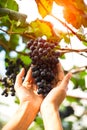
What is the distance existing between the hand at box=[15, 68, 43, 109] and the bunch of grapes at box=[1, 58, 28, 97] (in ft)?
0.21

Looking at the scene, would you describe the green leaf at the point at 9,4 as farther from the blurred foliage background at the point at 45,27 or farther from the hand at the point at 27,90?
the hand at the point at 27,90

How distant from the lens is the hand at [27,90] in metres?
1.35

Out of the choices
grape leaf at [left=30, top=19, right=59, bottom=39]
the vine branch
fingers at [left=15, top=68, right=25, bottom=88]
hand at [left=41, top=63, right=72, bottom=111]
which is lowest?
hand at [left=41, top=63, right=72, bottom=111]

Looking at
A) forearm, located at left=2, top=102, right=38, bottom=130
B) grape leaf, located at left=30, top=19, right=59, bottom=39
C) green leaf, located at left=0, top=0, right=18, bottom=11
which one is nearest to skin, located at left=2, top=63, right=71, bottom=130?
forearm, located at left=2, top=102, right=38, bottom=130

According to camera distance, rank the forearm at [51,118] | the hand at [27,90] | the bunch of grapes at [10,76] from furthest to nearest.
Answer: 1. the bunch of grapes at [10,76]
2. the hand at [27,90]
3. the forearm at [51,118]

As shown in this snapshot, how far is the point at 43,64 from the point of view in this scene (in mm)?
1313

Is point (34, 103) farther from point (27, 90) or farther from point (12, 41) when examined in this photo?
point (12, 41)

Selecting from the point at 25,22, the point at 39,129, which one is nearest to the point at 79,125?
the point at 39,129

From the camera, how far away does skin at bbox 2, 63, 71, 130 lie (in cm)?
125

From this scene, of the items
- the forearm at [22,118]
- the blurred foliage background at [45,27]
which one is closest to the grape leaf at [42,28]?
the blurred foliage background at [45,27]

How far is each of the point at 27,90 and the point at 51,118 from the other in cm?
17

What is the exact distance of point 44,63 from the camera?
1.31 meters

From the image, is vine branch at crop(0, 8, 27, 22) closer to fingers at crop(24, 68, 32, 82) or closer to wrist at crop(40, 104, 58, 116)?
fingers at crop(24, 68, 32, 82)

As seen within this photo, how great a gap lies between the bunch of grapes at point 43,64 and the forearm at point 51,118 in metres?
0.07
